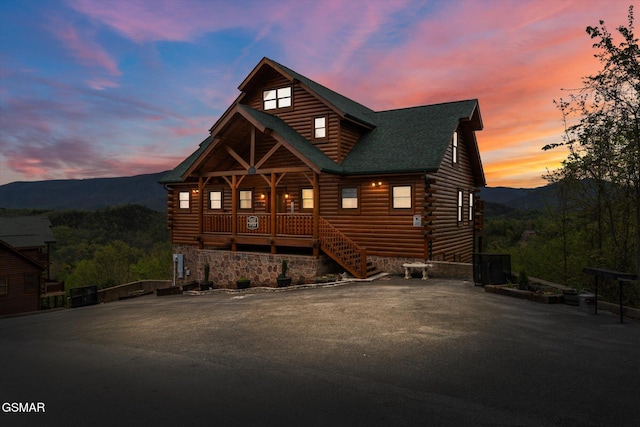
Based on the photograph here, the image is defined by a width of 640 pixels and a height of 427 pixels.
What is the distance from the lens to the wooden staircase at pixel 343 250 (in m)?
17.6

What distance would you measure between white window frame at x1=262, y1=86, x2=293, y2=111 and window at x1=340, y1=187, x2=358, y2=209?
625 cm

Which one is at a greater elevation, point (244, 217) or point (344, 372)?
point (244, 217)

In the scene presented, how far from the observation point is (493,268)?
1415cm

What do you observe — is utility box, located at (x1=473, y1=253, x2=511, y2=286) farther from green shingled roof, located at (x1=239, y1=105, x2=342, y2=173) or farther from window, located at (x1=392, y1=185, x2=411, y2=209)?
green shingled roof, located at (x1=239, y1=105, x2=342, y2=173)

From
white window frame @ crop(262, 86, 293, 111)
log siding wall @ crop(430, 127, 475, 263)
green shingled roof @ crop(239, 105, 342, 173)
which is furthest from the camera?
white window frame @ crop(262, 86, 293, 111)

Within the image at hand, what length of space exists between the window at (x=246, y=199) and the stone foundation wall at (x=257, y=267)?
12.0 ft

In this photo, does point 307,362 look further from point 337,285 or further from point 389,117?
point 389,117

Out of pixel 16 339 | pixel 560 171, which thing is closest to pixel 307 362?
pixel 16 339

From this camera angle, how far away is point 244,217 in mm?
20750

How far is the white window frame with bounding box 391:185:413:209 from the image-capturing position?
18.5 meters

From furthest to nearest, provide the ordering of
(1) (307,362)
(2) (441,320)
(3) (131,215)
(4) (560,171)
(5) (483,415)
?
(3) (131,215) < (4) (560,171) < (2) (441,320) < (1) (307,362) < (5) (483,415)

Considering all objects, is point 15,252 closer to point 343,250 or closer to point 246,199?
point 246,199

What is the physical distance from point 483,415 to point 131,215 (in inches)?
4913

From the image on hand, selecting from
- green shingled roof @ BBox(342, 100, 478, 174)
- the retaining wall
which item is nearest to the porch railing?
green shingled roof @ BBox(342, 100, 478, 174)
